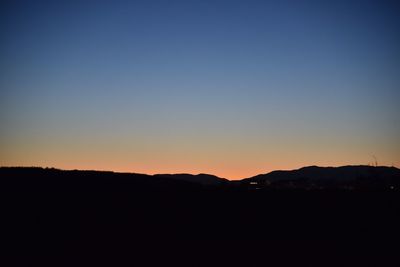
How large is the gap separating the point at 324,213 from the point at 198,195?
727cm

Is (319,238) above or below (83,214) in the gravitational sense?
below

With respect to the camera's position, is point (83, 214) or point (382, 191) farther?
point (382, 191)

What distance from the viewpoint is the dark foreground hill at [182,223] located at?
17.6 meters

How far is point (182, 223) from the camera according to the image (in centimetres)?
2125

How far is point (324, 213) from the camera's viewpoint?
24.4 m

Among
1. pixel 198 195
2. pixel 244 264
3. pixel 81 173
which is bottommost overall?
pixel 244 264

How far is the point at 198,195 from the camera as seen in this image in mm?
25531

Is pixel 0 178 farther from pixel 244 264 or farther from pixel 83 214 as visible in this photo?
pixel 244 264

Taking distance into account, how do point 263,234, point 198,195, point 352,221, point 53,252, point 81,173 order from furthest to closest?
1. point 81,173
2. point 198,195
3. point 352,221
4. point 263,234
5. point 53,252

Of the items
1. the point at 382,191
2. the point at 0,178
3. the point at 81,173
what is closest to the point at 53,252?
the point at 0,178

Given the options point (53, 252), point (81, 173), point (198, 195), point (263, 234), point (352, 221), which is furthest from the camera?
point (81, 173)

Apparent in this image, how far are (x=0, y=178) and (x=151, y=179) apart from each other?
9.50 meters

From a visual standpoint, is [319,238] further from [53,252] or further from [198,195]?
[53,252]

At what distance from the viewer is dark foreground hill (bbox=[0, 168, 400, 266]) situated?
57.8 feet
